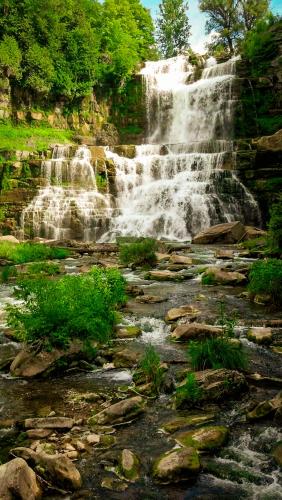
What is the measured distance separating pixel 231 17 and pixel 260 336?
54.5 metres

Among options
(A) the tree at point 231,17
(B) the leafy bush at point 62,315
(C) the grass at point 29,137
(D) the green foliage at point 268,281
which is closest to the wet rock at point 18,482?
(B) the leafy bush at point 62,315

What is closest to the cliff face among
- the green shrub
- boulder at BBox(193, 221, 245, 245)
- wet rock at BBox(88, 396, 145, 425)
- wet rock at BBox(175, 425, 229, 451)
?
boulder at BBox(193, 221, 245, 245)

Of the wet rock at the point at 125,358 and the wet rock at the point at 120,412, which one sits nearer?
the wet rock at the point at 120,412

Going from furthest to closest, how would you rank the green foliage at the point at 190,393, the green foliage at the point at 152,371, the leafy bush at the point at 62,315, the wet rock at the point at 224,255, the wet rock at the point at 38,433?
the wet rock at the point at 224,255 → the leafy bush at the point at 62,315 → the green foliage at the point at 152,371 → the green foliage at the point at 190,393 → the wet rock at the point at 38,433

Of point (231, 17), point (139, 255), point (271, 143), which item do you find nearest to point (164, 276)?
point (139, 255)

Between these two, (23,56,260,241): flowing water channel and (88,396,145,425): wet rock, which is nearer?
(88,396,145,425): wet rock

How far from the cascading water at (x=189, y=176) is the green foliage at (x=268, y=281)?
16.1m

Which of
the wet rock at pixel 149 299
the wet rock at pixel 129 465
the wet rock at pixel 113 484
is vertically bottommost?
the wet rock at pixel 113 484

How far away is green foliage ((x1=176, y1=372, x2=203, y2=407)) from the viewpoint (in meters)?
5.55

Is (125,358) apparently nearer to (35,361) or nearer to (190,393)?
(35,361)

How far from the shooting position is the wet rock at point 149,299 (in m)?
11.1

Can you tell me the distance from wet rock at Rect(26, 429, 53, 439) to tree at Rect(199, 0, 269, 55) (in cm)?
5344

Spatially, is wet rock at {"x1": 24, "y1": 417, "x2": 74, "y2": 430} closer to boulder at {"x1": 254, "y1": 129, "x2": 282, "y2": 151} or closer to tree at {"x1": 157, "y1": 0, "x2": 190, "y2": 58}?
boulder at {"x1": 254, "y1": 129, "x2": 282, "y2": 151}

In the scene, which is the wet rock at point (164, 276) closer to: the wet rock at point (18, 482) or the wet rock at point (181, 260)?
the wet rock at point (181, 260)
